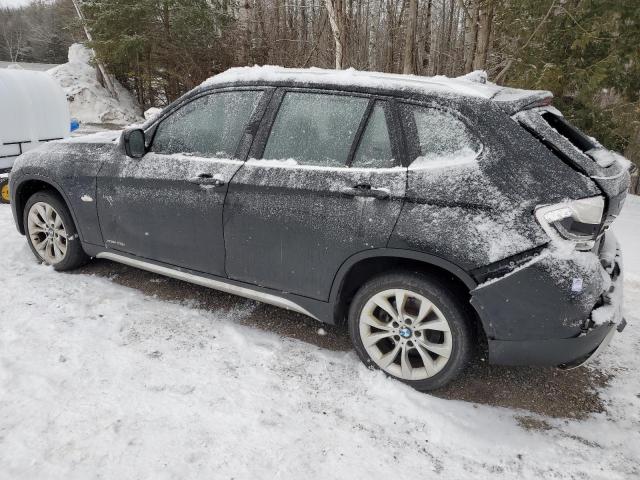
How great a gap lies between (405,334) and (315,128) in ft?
4.66

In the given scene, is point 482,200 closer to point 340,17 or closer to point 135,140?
point 135,140

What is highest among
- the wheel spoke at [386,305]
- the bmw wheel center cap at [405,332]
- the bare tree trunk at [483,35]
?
the bare tree trunk at [483,35]

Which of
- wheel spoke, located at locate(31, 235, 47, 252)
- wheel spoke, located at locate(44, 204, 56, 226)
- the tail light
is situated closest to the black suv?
the tail light

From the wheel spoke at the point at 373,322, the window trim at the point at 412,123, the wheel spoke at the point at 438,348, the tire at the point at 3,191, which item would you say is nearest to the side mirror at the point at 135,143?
the window trim at the point at 412,123

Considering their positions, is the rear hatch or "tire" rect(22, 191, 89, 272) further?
"tire" rect(22, 191, 89, 272)

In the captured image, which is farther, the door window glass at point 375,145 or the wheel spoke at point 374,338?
the wheel spoke at point 374,338

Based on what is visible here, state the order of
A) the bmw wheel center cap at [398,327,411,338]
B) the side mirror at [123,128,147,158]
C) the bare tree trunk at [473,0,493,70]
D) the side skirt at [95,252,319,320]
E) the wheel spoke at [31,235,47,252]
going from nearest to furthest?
the bmw wheel center cap at [398,327,411,338] < the side skirt at [95,252,319,320] < the side mirror at [123,128,147,158] < the wheel spoke at [31,235,47,252] < the bare tree trunk at [473,0,493,70]

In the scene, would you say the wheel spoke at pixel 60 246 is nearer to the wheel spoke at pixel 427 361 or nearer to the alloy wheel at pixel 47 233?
the alloy wheel at pixel 47 233

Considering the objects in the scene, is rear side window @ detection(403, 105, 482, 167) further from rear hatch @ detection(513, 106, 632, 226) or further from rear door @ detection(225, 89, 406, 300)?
rear hatch @ detection(513, 106, 632, 226)

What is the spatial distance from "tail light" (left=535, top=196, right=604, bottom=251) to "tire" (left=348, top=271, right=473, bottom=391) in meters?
0.64

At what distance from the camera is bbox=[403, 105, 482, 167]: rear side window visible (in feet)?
8.55

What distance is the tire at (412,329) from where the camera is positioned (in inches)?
105

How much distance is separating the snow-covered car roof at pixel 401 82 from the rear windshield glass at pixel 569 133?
13 cm

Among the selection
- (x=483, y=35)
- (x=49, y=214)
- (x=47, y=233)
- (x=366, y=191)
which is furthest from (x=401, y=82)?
(x=483, y=35)
